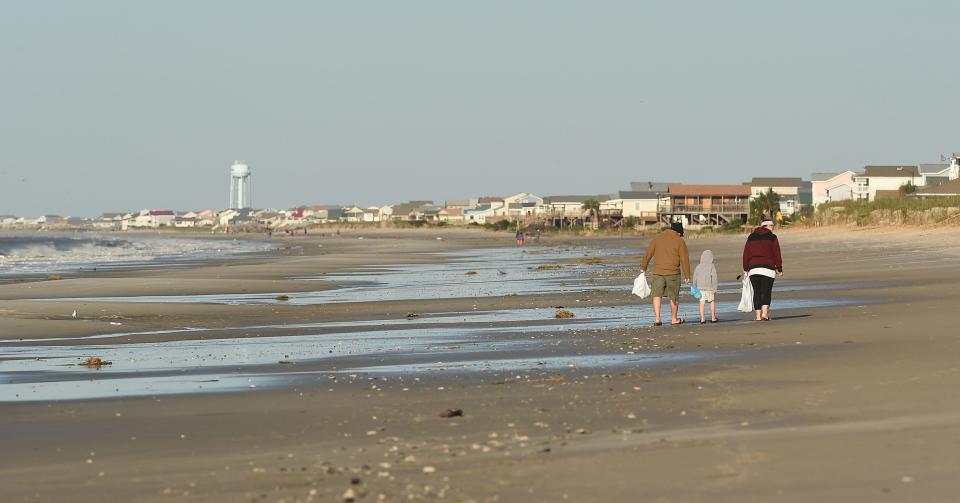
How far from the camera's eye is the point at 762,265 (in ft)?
56.5

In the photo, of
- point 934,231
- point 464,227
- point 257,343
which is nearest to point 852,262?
point 934,231

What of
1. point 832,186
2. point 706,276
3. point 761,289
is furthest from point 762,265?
point 832,186

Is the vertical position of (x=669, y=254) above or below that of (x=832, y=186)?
below

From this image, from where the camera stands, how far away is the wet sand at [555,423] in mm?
6641

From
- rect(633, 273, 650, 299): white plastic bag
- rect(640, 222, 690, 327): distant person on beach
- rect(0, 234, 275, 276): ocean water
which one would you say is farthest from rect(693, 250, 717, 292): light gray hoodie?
rect(0, 234, 275, 276): ocean water

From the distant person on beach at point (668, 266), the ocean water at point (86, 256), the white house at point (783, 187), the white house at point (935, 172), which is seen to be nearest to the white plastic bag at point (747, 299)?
the distant person on beach at point (668, 266)

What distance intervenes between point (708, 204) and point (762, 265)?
96.8 m

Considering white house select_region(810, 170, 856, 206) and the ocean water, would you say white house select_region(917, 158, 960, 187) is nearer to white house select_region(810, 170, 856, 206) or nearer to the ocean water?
white house select_region(810, 170, 856, 206)

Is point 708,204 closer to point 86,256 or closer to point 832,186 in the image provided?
Answer: point 832,186

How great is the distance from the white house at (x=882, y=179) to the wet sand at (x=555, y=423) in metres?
95.3

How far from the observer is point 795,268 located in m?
33.0

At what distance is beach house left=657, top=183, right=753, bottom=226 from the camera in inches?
4380

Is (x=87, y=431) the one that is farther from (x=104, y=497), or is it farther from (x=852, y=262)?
(x=852, y=262)

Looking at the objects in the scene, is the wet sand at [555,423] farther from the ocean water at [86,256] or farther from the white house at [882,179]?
the white house at [882,179]
